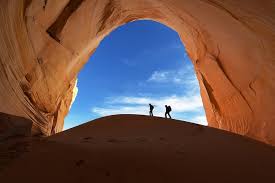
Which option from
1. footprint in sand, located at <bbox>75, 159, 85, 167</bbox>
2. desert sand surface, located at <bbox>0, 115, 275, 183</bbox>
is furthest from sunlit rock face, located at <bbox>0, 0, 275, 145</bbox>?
footprint in sand, located at <bbox>75, 159, 85, 167</bbox>

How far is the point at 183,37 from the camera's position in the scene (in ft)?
49.4

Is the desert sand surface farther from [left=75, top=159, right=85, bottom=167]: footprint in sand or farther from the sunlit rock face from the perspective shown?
the sunlit rock face

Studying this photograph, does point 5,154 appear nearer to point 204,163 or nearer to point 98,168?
point 98,168

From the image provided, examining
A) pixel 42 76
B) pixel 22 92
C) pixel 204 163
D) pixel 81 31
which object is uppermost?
pixel 81 31

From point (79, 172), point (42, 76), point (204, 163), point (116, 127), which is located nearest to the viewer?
point (79, 172)

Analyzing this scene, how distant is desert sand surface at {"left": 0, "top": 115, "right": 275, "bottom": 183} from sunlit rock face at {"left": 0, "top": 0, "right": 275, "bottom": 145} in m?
3.82

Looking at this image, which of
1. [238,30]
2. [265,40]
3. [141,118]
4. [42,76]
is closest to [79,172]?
[141,118]

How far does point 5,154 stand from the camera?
3785mm

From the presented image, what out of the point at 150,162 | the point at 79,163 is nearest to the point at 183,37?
the point at 150,162

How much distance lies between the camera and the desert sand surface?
345cm

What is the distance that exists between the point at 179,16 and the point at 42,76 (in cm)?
765

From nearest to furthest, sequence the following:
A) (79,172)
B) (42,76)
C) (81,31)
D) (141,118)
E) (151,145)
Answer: (79,172), (151,145), (141,118), (42,76), (81,31)

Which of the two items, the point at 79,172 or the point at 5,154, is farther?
the point at 5,154

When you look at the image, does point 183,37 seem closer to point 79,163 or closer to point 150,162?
point 150,162
